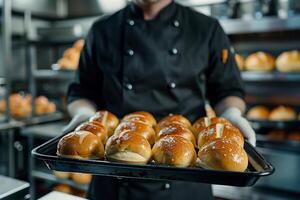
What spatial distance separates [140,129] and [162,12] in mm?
762

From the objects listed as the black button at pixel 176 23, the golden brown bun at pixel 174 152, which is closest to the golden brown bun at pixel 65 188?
the black button at pixel 176 23

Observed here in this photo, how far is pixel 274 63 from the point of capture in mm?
2732

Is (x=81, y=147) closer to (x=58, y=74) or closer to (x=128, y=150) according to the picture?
(x=128, y=150)

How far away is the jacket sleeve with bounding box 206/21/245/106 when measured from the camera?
1.67 meters

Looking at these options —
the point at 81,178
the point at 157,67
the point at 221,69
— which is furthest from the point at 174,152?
the point at 81,178

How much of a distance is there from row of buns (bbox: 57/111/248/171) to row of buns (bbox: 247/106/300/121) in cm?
164

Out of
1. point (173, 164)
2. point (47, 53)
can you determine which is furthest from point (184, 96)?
point (47, 53)

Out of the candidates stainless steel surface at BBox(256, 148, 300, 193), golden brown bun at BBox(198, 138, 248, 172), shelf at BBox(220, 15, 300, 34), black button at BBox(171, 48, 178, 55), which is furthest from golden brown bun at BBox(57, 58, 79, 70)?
golden brown bun at BBox(198, 138, 248, 172)

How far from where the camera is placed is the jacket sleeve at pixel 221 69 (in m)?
1.67

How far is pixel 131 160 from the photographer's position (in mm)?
980

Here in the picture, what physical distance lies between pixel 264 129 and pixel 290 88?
1.58 ft

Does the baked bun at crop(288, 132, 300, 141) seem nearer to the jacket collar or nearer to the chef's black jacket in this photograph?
the chef's black jacket

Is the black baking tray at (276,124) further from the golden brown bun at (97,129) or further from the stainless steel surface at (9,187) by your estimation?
the stainless steel surface at (9,187)

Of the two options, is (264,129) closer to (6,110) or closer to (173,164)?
(173,164)
